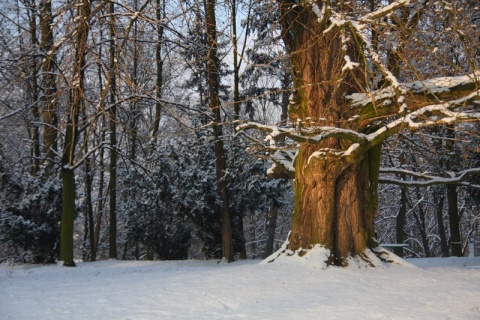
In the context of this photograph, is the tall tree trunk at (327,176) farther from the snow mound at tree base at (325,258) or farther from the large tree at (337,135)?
the snow mound at tree base at (325,258)

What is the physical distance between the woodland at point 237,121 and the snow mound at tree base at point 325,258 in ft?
0.22

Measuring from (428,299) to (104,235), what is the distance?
1064 inches

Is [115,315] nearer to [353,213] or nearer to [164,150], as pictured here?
[353,213]

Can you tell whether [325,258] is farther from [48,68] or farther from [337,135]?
[48,68]

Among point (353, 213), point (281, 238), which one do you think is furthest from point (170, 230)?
point (281, 238)

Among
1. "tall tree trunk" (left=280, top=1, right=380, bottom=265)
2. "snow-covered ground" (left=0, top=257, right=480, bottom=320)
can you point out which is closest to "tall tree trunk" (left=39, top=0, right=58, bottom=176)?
"snow-covered ground" (left=0, top=257, right=480, bottom=320)

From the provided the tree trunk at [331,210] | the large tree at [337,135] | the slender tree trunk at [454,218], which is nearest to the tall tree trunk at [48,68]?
the large tree at [337,135]

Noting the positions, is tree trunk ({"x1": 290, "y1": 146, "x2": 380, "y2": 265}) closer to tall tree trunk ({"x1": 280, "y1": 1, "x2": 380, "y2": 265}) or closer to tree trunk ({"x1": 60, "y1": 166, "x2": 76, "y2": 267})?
tall tree trunk ({"x1": 280, "y1": 1, "x2": 380, "y2": 265})

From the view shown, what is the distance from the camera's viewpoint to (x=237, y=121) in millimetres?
8336

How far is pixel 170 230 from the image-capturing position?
1933cm

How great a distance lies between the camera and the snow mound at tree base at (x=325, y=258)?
376 inches

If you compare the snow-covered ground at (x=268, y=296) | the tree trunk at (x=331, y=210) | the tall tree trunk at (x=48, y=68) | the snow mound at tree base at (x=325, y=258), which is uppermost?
the tall tree trunk at (x=48, y=68)

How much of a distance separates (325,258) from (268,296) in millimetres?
2884

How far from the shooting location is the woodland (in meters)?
6.77
